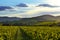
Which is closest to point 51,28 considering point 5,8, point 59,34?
point 59,34

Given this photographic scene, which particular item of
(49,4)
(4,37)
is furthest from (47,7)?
(4,37)

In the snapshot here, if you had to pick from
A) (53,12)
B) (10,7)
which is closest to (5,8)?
(10,7)

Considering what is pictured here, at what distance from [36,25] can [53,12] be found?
483 mm

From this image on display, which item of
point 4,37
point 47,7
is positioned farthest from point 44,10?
point 4,37

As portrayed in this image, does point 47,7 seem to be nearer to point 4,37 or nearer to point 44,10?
point 44,10

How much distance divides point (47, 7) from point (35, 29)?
0.56 metres

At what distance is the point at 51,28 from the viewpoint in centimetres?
1466

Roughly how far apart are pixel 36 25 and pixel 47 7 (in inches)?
18.7

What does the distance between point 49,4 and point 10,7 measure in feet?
2.90

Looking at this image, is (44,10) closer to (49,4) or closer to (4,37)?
(49,4)

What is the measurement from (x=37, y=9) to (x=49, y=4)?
29cm

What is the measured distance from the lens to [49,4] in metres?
14.7

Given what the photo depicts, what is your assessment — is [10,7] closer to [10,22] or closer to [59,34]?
[10,22]

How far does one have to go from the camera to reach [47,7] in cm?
1469
